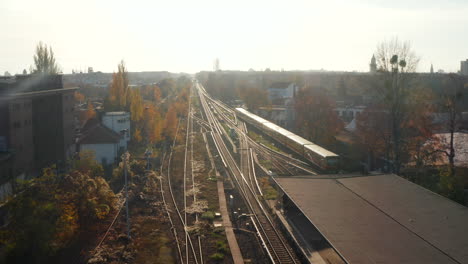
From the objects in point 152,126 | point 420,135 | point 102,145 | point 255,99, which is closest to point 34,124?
point 102,145

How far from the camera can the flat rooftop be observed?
988cm

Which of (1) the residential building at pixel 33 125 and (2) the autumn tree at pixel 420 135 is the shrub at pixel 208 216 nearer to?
(1) the residential building at pixel 33 125

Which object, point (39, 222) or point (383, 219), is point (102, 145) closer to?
point (39, 222)

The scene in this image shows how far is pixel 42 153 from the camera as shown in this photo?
21781 mm

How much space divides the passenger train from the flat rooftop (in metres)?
4.58

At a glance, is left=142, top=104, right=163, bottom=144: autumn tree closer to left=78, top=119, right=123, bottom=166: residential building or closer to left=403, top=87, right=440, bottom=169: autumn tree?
left=78, top=119, right=123, bottom=166: residential building

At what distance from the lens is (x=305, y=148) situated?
25.3m

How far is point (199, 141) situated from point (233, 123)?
9249 millimetres

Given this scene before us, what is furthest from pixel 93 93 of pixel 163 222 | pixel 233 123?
pixel 163 222

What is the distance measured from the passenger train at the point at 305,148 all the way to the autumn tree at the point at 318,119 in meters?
2.23

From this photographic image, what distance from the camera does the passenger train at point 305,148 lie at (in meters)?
21.7

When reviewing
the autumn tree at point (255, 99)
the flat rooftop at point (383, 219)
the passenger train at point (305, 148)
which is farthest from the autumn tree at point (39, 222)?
the autumn tree at point (255, 99)

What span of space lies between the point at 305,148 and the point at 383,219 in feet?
43.4

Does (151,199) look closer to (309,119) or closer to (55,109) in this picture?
(55,109)
